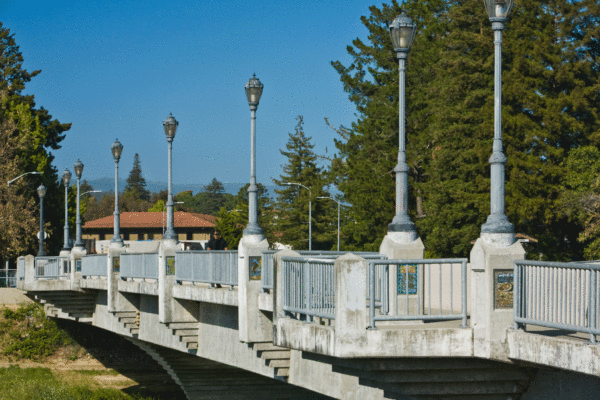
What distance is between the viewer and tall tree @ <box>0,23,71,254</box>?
64.7m

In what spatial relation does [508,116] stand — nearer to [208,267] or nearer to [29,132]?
[208,267]

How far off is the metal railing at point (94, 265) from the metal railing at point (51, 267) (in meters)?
3.20

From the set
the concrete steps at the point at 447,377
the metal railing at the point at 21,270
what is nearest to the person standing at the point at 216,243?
the metal railing at the point at 21,270

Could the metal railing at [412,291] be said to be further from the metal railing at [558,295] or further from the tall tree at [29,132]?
the tall tree at [29,132]

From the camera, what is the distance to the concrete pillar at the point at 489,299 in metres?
10.2

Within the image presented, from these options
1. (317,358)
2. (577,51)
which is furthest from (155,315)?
(577,51)

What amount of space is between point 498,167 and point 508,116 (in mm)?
33144

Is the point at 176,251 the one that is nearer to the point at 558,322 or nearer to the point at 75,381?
the point at 558,322

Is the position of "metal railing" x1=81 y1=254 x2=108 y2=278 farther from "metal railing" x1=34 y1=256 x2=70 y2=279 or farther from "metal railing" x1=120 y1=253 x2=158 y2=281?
"metal railing" x1=34 y1=256 x2=70 y2=279

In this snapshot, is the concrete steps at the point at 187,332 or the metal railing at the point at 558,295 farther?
the concrete steps at the point at 187,332

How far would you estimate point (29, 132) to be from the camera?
65.8 metres

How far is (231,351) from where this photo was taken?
18672 millimetres

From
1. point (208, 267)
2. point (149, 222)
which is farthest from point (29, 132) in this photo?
point (149, 222)

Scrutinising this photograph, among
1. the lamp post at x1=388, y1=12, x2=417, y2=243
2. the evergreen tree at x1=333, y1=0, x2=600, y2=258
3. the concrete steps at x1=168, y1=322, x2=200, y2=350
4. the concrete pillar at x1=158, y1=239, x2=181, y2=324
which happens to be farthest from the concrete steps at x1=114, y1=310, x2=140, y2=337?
the evergreen tree at x1=333, y1=0, x2=600, y2=258
